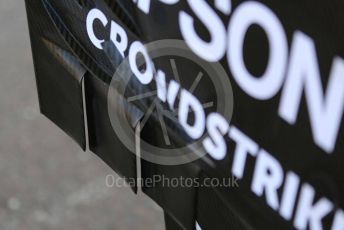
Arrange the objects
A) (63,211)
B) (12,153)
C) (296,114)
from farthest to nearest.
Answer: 1. (12,153)
2. (63,211)
3. (296,114)

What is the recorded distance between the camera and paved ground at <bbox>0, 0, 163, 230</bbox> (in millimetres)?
2260

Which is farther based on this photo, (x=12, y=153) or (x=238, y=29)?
(x=12, y=153)

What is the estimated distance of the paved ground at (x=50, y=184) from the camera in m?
2.26

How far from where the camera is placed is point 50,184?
235 centimetres

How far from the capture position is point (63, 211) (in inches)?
90.0

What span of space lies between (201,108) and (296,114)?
213 mm

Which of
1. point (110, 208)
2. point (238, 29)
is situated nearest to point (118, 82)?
point (238, 29)

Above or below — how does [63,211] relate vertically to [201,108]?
below

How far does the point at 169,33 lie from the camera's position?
39.7 inches

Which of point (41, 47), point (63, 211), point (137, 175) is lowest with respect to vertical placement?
point (63, 211)

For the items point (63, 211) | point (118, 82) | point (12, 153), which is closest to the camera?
point (118, 82)

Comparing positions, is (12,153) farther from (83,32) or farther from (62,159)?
(83,32)

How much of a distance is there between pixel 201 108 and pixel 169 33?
0.38 feet

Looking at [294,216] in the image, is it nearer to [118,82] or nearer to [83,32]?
[118,82]
